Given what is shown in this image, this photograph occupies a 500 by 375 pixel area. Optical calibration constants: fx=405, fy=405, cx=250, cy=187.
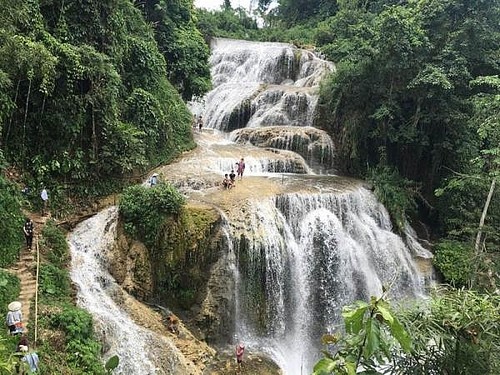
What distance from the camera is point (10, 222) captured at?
9.86 metres

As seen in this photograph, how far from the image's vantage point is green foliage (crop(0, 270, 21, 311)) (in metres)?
8.11

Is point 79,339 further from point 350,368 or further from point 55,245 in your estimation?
point 350,368

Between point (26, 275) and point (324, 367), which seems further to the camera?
point (26, 275)

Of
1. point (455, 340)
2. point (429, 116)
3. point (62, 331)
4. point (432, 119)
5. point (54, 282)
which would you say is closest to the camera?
point (455, 340)

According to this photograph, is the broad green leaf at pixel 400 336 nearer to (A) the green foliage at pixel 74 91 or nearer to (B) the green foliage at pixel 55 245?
(B) the green foliage at pixel 55 245

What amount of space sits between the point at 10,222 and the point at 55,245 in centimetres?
117

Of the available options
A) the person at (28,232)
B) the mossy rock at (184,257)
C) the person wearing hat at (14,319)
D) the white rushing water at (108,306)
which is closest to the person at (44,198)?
the white rushing water at (108,306)

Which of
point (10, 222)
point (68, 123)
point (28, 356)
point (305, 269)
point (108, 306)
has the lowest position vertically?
point (108, 306)

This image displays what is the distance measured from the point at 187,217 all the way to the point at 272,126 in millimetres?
10319

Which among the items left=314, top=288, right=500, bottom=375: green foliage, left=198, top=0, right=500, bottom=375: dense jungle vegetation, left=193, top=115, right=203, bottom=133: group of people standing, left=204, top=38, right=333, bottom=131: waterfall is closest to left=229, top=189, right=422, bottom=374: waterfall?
left=198, top=0, right=500, bottom=375: dense jungle vegetation

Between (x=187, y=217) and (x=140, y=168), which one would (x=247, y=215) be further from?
(x=140, y=168)

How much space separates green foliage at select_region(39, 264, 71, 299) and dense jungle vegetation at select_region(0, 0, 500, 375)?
0.12 feet

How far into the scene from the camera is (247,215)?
12.5 metres

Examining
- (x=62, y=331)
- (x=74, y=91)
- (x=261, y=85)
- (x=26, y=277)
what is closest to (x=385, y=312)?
(x=62, y=331)
